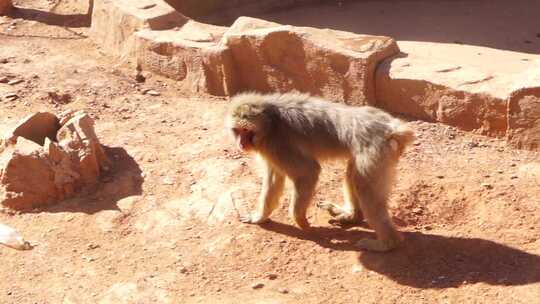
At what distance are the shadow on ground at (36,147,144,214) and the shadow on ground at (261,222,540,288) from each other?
1.56m

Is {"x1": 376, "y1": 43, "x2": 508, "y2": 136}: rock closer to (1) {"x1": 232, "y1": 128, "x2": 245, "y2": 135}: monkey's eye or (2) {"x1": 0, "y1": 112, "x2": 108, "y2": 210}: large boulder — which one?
(1) {"x1": 232, "y1": 128, "x2": 245, "y2": 135}: monkey's eye

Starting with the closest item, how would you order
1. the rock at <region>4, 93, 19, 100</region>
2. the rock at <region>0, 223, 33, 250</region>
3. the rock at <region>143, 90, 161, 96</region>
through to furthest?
the rock at <region>0, 223, 33, 250</region>
the rock at <region>4, 93, 19, 100</region>
the rock at <region>143, 90, 161, 96</region>

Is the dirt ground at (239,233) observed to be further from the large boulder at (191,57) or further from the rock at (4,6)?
the rock at (4,6)

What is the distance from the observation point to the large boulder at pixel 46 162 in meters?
6.86

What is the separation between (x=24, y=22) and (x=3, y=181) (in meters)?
4.17

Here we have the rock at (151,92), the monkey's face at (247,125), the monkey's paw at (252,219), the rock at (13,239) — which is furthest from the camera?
the rock at (151,92)

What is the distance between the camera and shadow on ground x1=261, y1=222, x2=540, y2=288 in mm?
5805

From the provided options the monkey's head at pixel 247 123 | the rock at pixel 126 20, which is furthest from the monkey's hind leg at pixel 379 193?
the rock at pixel 126 20

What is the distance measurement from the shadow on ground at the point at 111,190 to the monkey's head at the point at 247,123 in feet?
4.29

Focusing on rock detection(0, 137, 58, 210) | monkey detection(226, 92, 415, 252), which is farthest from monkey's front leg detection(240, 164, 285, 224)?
rock detection(0, 137, 58, 210)

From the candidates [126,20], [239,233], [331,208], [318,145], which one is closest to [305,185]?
[318,145]

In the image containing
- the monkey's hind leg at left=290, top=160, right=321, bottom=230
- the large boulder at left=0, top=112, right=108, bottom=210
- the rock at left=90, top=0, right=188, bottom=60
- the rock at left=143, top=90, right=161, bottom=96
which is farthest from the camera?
the rock at left=90, top=0, right=188, bottom=60

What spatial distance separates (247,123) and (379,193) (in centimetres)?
106

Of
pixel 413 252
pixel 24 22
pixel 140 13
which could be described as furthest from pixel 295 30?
pixel 24 22
